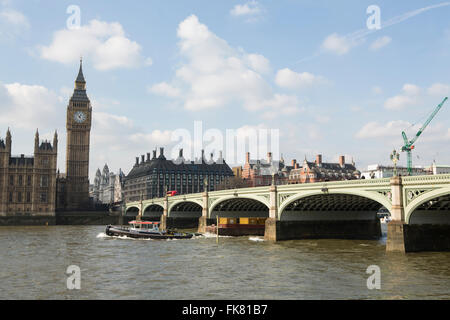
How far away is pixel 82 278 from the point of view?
2905 centimetres

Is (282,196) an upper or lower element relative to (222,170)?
lower

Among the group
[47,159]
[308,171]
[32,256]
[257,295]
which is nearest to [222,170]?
[308,171]

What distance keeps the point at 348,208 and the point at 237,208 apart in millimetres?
25178

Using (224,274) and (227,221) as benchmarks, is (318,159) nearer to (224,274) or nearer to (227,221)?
(227,221)

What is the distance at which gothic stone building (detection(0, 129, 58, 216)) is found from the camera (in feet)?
400

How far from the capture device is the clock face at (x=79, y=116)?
151625mm

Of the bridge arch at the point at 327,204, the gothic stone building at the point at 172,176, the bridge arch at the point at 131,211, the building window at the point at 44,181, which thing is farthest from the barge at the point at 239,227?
the gothic stone building at the point at 172,176

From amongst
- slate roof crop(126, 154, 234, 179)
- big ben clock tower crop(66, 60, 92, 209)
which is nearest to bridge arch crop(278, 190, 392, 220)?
big ben clock tower crop(66, 60, 92, 209)

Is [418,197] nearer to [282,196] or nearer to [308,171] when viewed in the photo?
[282,196]

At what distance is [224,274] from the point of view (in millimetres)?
31000

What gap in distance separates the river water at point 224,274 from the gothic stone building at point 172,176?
422 ft

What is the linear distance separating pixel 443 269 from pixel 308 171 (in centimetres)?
10770
